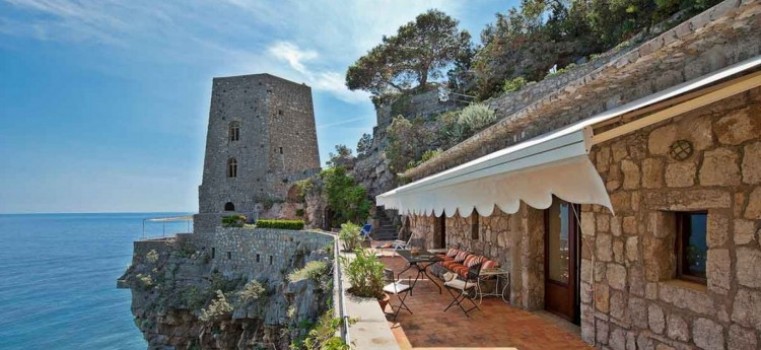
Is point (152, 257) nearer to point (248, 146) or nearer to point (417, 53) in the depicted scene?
point (248, 146)

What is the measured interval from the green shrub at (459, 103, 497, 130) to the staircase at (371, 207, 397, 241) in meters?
7.34

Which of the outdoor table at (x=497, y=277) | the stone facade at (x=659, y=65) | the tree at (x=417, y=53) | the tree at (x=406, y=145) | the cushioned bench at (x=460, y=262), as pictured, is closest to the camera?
the stone facade at (x=659, y=65)

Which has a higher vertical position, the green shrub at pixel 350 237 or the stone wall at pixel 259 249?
the green shrub at pixel 350 237

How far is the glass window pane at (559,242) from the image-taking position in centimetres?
606

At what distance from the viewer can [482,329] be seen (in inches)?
222

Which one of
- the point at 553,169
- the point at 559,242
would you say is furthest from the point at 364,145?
the point at 553,169

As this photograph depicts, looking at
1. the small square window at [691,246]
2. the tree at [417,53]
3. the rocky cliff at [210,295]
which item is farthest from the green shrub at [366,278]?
the tree at [417,53]

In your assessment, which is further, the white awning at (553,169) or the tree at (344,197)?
the tree at (344,197)

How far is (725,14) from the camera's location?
9.67 feet

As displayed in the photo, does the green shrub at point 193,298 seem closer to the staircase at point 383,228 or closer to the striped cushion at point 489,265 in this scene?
the staircase at point 383,228

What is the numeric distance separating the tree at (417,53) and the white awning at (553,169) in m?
33.6

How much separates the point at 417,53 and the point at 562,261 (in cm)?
3273

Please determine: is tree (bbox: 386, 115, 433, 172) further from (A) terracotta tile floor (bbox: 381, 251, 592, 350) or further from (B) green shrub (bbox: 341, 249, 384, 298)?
(B) green shrub (bbox: 341, 249, 384, 298)

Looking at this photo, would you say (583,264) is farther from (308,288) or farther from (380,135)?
(380,135)
